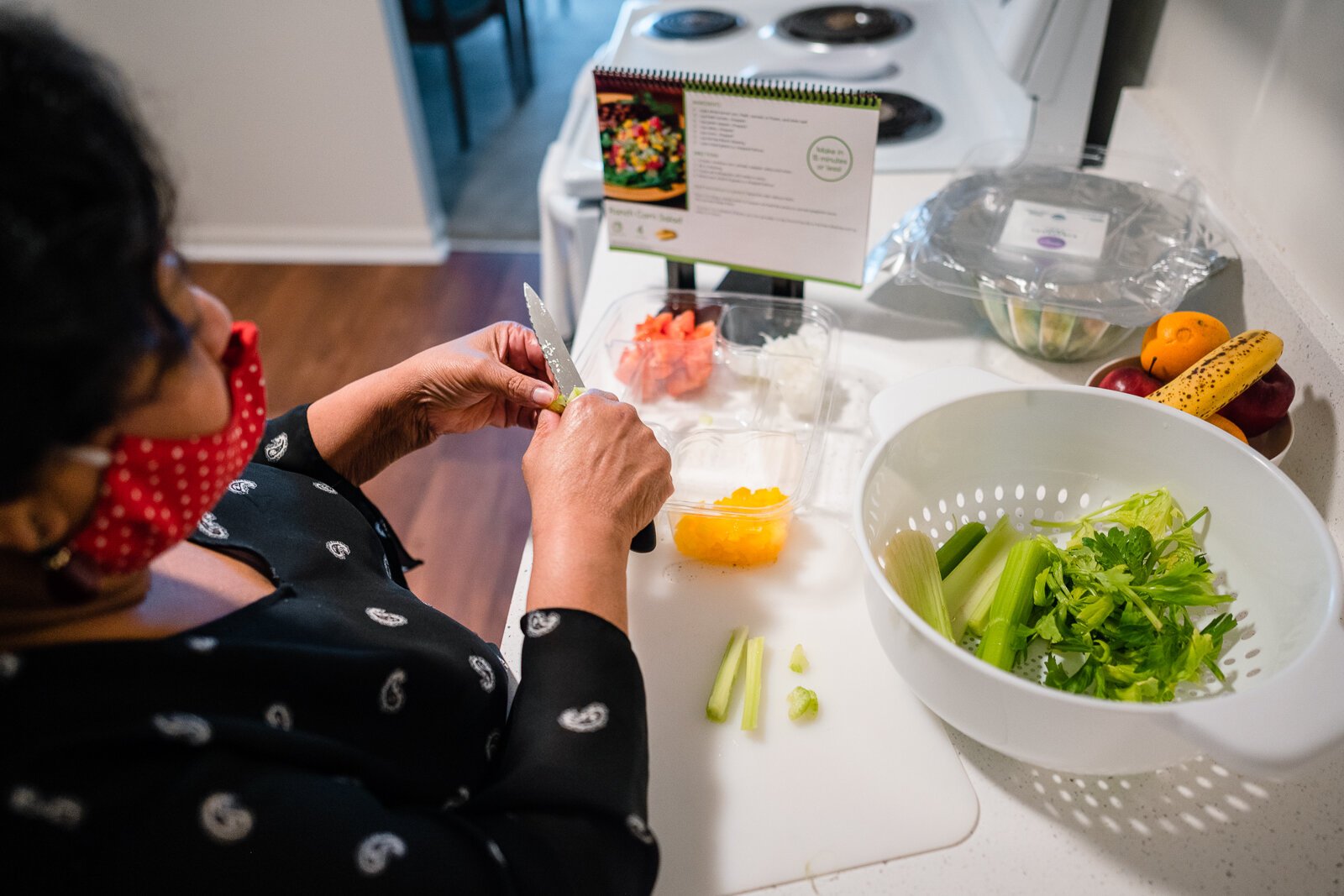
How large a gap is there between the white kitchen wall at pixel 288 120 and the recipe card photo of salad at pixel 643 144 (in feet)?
6.25

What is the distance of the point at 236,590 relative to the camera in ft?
2.19

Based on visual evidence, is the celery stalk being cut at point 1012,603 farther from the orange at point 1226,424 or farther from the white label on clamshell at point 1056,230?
the white label on clamshell at point 1056,230

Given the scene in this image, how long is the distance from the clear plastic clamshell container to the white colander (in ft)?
0.54

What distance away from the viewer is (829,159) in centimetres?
102

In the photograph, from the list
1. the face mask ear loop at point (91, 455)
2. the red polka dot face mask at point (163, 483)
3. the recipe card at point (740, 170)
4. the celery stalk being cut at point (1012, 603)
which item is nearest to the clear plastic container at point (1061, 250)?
the recipe card at point (740, 170)

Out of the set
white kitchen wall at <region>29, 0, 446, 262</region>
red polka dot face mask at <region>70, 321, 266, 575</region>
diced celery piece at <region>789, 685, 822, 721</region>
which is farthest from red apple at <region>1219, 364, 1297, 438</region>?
white kitchen wall at <region>29, 0, 446, 262</region>

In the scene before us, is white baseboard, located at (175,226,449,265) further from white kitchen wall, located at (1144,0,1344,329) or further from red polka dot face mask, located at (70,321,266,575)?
red polka dot face mask, located at (70,321,266,575)

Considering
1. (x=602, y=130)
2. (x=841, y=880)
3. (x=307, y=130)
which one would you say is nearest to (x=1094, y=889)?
(x=841, y=880)

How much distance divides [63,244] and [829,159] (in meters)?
0.81

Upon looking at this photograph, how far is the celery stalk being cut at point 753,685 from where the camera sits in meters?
0.77

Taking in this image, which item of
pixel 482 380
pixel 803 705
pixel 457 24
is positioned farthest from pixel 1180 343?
pixel 457 24

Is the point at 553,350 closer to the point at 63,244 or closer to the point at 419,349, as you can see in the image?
the point at 63,244

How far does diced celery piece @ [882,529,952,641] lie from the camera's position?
2.47ft

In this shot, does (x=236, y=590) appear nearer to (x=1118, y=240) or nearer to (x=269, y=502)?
(x=269, y=502)
